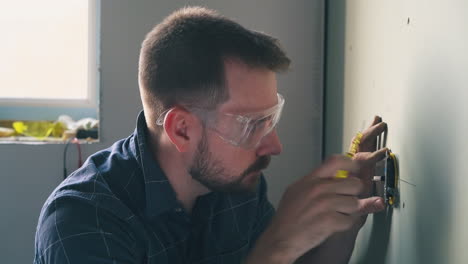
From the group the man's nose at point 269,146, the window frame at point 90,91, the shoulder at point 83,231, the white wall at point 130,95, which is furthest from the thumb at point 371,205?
the window frame at point 90,91

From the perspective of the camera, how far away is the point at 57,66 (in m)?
2.29

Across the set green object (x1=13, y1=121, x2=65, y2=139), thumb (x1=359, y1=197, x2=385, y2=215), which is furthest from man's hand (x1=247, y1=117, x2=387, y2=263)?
green object (x1=13, y1=121, x2=65, y2=139)

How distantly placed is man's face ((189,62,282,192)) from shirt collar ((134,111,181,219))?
0.24 ft

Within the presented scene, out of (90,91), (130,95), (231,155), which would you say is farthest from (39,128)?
(231,155)

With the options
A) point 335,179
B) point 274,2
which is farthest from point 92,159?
point 274,2

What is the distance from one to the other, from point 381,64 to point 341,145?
1.53 ft

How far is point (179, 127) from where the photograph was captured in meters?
1.18

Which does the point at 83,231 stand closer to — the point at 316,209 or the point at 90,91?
the point at 316,209

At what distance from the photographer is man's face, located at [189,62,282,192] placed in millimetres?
1136

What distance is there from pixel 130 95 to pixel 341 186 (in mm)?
1075

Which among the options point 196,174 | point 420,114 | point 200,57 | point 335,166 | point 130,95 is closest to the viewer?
point 420,114

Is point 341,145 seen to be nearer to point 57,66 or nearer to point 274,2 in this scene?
point 274,2

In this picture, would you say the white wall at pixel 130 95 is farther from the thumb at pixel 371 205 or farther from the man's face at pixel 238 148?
the thumb at pixel 371 205

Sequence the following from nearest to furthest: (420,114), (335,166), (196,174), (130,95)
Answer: (420,114)
(335,166)
(196,174)
(130,95)
